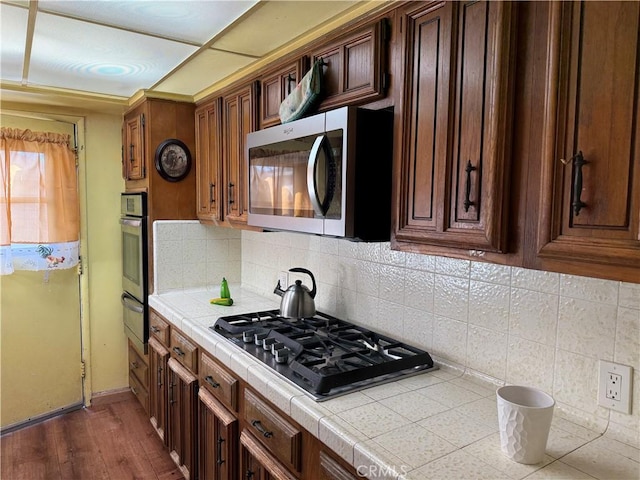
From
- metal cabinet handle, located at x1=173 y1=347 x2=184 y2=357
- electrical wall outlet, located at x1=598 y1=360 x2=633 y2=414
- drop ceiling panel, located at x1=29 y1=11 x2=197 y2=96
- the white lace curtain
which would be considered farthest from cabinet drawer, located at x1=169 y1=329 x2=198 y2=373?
electrical wall outlet, located at x1=598 y1=360 x2=633 y2=414

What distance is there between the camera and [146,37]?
6.19ft

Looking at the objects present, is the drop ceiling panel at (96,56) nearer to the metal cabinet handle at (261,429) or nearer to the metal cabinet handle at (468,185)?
the metal cabinet handle at (468,185)

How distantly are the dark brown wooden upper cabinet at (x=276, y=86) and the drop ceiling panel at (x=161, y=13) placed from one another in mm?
310

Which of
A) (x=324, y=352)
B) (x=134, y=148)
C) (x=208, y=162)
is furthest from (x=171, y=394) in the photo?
(x=134, y=148)

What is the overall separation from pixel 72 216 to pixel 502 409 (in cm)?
309

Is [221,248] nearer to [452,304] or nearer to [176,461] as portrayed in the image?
[176,461]

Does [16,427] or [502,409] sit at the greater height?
[502,409]

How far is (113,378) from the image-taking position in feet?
11.3

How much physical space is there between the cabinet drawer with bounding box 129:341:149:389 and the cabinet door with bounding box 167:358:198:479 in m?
0.62

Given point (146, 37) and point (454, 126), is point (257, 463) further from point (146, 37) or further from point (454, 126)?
point (146, 37)

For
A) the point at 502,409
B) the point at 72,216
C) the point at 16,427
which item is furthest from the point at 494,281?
the point at 16,427

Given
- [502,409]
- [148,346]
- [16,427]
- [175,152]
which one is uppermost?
[175,152]

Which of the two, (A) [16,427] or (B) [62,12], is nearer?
(B) [62,12]

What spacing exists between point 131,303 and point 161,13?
6.91 ft
